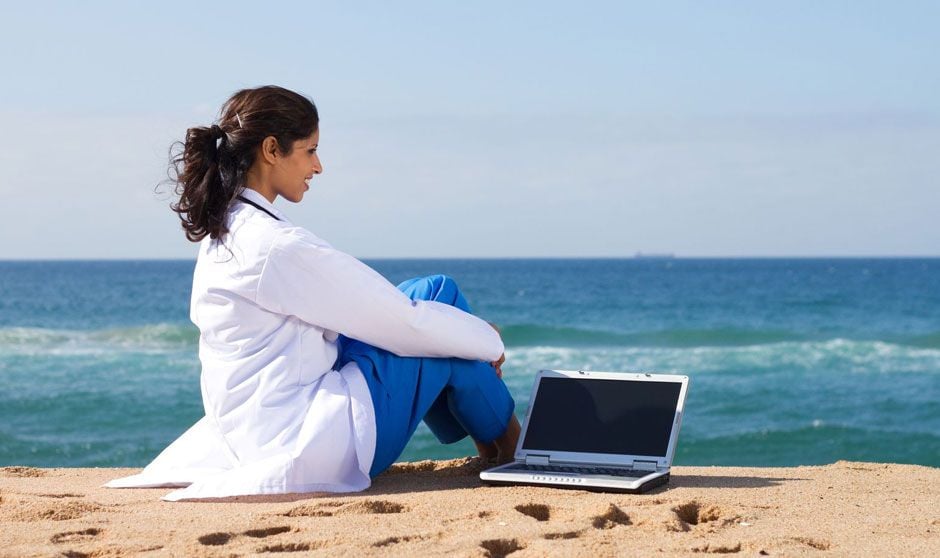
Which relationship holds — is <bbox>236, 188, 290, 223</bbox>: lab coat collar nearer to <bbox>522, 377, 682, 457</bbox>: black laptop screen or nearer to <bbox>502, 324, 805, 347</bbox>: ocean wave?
<bbox>522, 377, 682, 457</bbox>: black laptop screen

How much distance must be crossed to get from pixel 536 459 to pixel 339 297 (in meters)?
1.00

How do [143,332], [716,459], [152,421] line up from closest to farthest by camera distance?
[716,459] < [152,421] < [143,332]

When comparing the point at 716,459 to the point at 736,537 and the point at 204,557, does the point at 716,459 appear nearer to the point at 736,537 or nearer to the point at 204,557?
the point at 736,537

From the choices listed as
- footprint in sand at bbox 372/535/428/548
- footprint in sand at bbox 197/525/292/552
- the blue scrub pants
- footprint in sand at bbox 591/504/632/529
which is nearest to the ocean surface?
the blue scrub pants

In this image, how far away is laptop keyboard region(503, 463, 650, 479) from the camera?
3746 mm

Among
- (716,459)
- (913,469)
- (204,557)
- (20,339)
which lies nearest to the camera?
(204,557)

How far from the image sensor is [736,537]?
9.93 ft

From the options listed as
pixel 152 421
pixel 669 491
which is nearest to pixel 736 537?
pixel 669 491

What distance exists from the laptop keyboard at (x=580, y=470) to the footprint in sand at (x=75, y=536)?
1422 millimetres

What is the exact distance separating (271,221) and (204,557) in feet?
3.82

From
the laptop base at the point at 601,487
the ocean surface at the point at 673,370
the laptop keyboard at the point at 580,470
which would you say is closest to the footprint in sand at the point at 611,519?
the laptop base at the point at 601,487

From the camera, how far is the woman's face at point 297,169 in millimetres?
3633

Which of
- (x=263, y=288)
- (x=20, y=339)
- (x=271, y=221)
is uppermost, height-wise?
→ (x=271, y=221)

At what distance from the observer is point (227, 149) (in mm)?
3586
